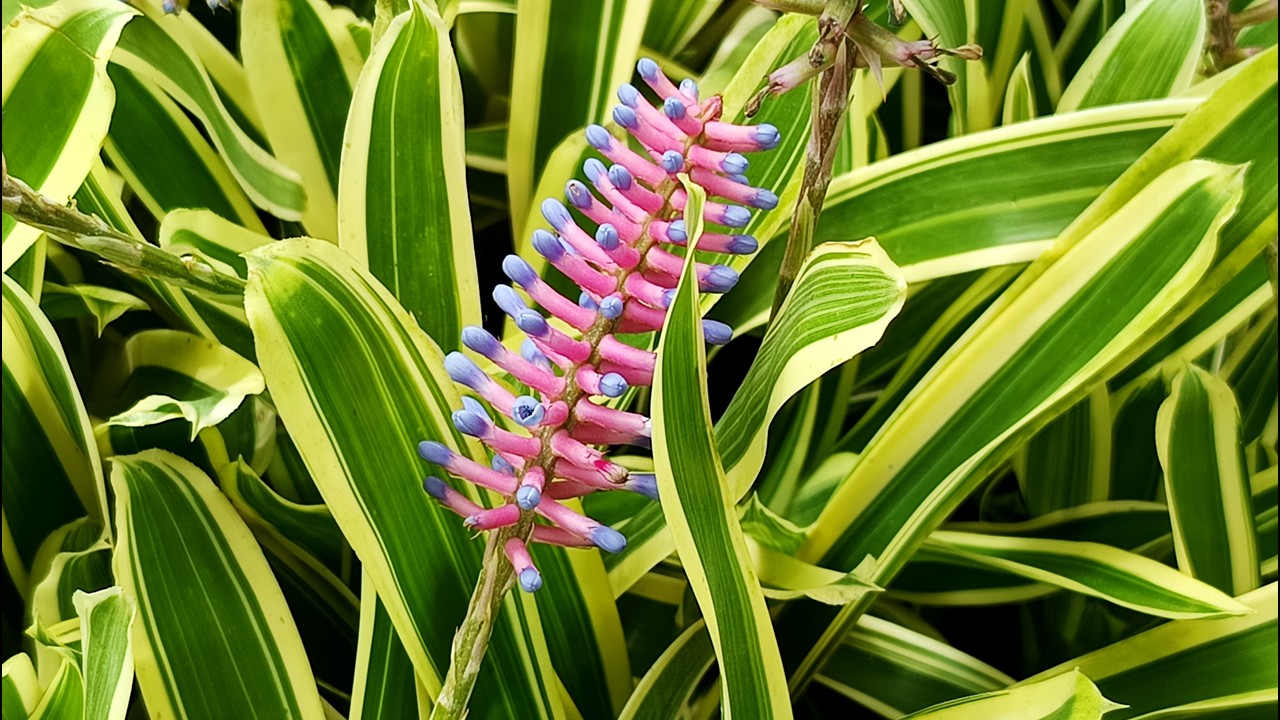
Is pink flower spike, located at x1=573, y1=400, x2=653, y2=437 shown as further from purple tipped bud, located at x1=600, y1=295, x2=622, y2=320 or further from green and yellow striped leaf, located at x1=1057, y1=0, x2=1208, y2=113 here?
green and yellow striped leaf, located at x1=1057, y1=0, x2=1208, y2=113

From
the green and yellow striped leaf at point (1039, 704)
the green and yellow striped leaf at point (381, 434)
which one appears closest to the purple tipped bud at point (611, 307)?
the green and yellow striped leaf at point (381, 434)

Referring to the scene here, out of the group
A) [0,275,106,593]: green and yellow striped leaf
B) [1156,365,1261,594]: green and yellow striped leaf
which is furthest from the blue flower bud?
[1156,365,1261,594]: green and yellow striped leaf

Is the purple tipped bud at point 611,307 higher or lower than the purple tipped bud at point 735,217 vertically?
lower

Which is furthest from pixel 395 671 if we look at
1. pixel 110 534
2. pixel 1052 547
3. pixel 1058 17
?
pixel 1058 17

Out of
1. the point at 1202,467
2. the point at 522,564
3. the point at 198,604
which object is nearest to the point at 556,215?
the point at 522,564

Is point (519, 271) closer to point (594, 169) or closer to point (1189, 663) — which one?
point (594, 169)

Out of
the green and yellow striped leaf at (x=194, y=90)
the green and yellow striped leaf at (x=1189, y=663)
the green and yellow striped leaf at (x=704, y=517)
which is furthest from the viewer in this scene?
the green and yellow striped leaf at (x=194, y=90)

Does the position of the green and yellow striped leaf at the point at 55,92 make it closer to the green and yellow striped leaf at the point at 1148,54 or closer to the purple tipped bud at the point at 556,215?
the purple tipped bud at the point at 556,215
